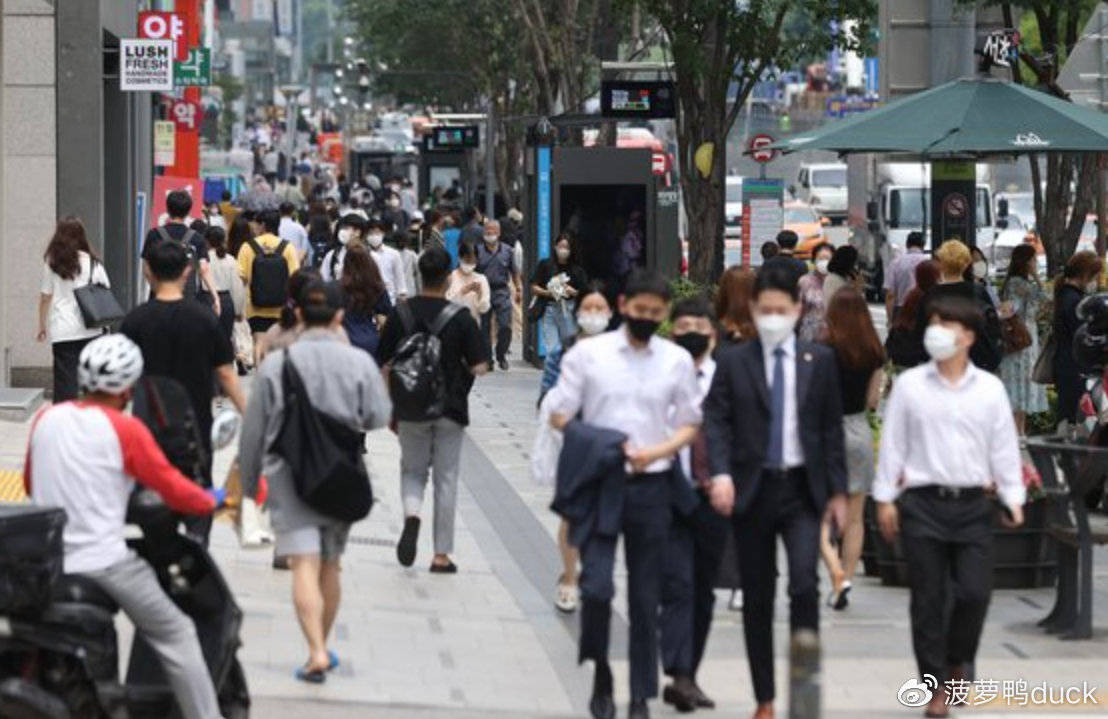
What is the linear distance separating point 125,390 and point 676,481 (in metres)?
2.37

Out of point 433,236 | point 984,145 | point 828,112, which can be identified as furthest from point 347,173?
point 984,145

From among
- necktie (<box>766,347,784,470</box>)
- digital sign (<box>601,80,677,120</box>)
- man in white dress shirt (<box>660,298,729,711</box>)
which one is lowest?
man in white dress shirt (<box>660,298,729,711</box>)

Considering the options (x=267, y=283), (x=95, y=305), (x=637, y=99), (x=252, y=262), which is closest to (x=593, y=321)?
(x=95, y=305)

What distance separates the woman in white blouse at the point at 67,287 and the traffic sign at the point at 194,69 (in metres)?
16.3

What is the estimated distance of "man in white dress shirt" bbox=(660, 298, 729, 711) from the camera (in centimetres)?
1055

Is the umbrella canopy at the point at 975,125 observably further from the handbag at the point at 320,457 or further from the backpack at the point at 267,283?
the handbag at the point at 320,457

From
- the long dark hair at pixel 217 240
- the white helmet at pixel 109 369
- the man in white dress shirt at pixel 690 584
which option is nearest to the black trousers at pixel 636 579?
the man in white dress shirt at pixel 690 584

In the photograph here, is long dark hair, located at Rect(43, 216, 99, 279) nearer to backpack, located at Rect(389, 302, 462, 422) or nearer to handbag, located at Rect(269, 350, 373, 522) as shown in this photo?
backpack, located at Rect(389, 302, 462, 422)

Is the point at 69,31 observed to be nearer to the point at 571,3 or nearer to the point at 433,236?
the point at 433,236

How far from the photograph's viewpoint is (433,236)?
31.5 metres

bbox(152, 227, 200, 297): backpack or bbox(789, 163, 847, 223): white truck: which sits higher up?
bbox(789, 163, 847, 223): white truck

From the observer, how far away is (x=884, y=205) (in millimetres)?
47844

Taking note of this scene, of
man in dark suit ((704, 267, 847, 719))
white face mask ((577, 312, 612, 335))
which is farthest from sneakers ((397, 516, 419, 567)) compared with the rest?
man in dark suit ((704, 267, 847, 719))

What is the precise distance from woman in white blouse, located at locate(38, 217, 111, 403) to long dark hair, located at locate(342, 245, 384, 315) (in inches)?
61.5
